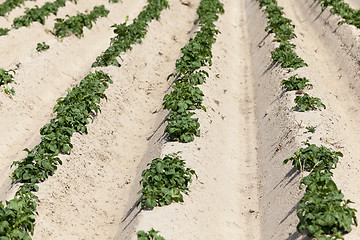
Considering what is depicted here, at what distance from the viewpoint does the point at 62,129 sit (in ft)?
42.4

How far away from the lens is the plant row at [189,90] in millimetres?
12898

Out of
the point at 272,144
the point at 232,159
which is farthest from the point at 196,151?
the point at 272,144

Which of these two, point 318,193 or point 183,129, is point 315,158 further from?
point 183,129

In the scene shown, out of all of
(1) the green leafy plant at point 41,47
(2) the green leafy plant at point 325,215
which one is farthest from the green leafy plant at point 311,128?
(1) the green leafy plant at point 41,47

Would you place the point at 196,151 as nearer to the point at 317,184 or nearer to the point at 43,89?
the point at 317,184

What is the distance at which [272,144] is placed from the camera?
13.4 meters

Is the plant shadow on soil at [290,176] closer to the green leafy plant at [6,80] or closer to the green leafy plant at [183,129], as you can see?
the green leafy plant at [183,129]

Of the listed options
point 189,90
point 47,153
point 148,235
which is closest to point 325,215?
point 148,235

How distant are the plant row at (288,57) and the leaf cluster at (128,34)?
6458 mm

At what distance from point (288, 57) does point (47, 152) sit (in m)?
10.4

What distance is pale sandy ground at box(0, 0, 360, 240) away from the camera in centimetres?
1059

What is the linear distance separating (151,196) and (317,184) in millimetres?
3740

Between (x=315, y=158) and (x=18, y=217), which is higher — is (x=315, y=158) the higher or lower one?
the higher one

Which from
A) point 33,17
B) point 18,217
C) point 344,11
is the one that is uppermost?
point 344,11
